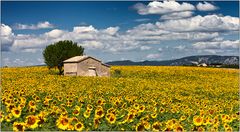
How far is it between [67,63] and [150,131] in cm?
4227

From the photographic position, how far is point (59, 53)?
182ft

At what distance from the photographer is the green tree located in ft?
180

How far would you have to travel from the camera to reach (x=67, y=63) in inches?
1954

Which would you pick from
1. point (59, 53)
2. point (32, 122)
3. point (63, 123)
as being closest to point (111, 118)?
point (63, 123)

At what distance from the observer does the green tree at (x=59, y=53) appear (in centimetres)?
5494

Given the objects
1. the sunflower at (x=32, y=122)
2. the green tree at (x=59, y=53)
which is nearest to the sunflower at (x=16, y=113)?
the sunflower at (x=32, y=122)

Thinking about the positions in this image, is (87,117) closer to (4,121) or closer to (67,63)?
(4,121)

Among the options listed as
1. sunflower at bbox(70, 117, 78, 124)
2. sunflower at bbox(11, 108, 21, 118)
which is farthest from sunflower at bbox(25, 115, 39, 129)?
sunflower at bbox(11, 108, 21, 118)

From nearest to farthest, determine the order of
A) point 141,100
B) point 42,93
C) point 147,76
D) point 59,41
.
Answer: point 141,100
point 42,93
point 147,76
point 59,41

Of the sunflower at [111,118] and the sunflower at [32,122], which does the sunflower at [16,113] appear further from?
the sunflower at [111,118]

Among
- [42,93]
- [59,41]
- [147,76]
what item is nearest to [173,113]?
[42,93]

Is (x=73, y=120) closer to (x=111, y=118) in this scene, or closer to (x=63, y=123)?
(x=63, y=123)

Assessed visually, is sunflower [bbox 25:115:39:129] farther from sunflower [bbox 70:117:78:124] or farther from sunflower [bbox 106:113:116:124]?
sunflower [bbox 106:113:116:124]

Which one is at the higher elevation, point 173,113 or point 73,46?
point 73,46
